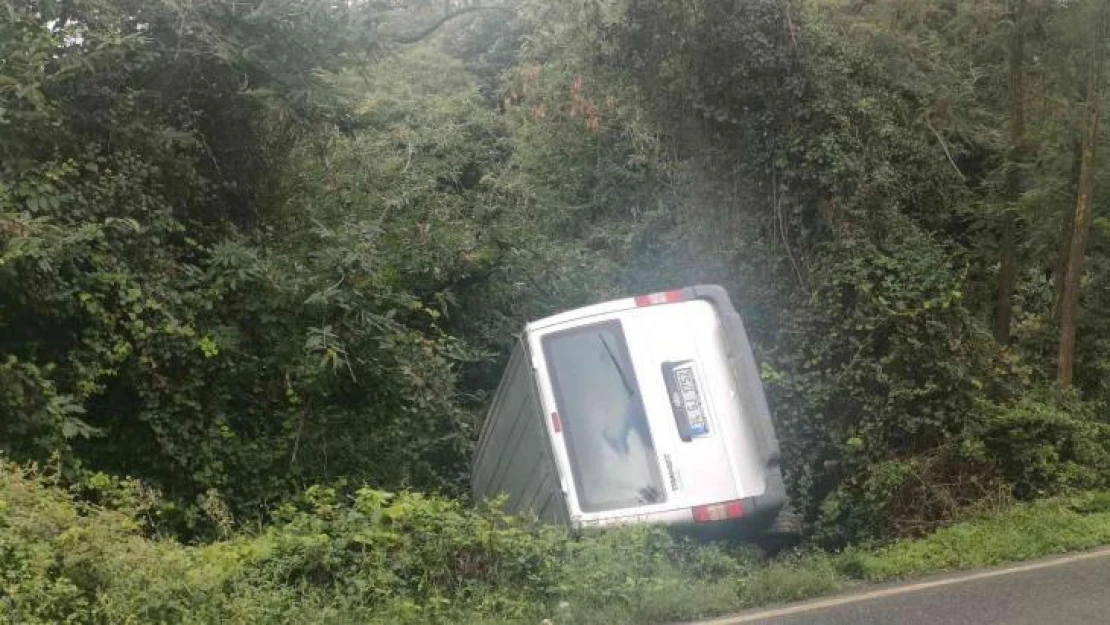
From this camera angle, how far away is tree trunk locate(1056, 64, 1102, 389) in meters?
8.43

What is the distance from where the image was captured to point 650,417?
Result: 22.5 ft

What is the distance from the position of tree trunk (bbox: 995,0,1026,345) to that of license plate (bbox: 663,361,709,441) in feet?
14.8

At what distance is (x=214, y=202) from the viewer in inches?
377

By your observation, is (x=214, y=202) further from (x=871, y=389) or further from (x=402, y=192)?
(x=871, y=389)

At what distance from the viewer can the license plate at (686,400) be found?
6.82m

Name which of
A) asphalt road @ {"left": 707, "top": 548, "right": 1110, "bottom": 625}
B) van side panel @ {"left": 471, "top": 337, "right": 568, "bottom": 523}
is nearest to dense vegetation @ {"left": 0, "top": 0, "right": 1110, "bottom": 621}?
van side panel @ {"left": 471, "top": 337, "right": 568, "bottom": 523}

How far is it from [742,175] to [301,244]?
175 inches

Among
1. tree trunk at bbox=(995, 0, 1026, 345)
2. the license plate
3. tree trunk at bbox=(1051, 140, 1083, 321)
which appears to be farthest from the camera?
tree trunk at bbox=(995, 0, 1026, 345)

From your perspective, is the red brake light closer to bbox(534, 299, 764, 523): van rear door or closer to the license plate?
bbox(534, 299, 764, 523): van rear door

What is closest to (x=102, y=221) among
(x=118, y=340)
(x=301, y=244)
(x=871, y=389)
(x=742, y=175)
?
(x=118, y=340)

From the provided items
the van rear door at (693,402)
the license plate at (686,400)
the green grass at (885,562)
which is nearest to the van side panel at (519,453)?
the van rear door at (693,402)

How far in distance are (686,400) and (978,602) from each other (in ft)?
7.50

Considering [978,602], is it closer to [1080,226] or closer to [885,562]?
[885,562]

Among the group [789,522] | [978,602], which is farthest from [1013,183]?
[978,602]
